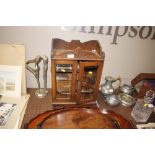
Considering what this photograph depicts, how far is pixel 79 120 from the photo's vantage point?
1.62 metres

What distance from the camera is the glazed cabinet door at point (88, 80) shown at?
1697 mm

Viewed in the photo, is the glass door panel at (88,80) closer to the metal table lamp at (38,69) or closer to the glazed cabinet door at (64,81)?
the glazed cabinet door at (64,81)

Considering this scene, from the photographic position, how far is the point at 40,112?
5.82 feet

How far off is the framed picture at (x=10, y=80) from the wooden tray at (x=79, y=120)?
1.30ft

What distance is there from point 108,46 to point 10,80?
881 mm

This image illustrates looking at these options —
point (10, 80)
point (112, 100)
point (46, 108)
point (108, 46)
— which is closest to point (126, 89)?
point (112, 100)

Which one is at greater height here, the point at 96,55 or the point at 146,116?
the point at 96,55

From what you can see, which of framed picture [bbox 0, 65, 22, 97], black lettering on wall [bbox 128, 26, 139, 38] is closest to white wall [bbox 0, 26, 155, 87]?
black lettering on wall [bbox 128, 26, 139, 38]

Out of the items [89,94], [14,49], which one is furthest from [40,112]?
[14,49]

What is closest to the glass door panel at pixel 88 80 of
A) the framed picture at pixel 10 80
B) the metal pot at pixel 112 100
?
the metal pot at pixel 112 100
